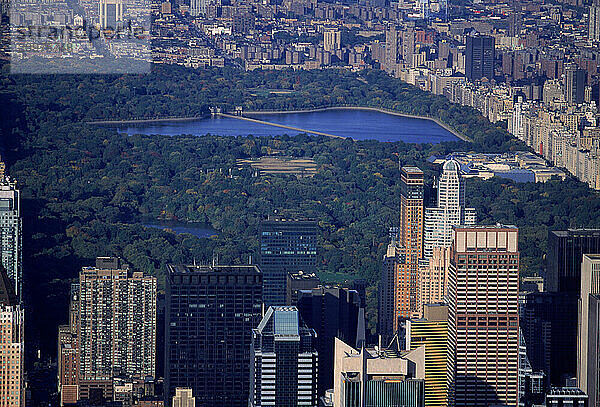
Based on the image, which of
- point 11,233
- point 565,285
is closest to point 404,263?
point 565,285

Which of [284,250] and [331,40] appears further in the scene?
[331,40]

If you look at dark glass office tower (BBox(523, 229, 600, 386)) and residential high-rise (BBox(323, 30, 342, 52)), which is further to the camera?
residential high-rise (BBox(323, 30, 342, 52))

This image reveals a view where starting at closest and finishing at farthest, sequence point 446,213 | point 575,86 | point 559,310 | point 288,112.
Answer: point 559,310 → point 446,213 → point 575,86 → point 288,112

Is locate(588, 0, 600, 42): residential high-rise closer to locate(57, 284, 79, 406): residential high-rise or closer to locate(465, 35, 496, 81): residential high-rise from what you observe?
locate(465, 35, 496, 81): residential high-rise

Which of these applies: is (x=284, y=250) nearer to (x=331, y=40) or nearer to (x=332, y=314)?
(x=332, y=314)

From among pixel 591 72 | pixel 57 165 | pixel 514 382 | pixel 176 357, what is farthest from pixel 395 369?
pixel 591 72

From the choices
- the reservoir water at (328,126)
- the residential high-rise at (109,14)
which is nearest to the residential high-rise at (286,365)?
the residential high-rise at (109,14)

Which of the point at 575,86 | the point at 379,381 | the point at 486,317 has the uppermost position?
the point at 379,381

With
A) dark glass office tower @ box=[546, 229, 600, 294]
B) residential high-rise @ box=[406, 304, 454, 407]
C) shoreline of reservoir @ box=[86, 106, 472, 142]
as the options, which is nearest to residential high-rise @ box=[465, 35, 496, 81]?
shoreline of reservoir @ box=[86, 106, 472, 142]
